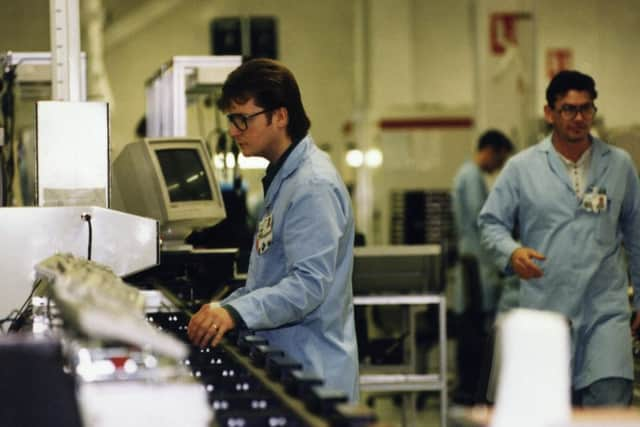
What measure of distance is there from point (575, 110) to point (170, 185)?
1.42 metres

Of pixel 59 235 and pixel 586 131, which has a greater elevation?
pixel 586 131

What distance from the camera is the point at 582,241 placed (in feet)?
13.7

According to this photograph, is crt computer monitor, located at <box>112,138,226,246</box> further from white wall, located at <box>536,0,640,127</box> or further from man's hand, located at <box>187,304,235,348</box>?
white wall, located at <box>536,0,640,127</box>

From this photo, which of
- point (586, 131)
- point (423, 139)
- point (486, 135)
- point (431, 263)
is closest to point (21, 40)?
point (423, 139)

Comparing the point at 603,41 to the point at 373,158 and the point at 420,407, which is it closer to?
the point at 373,158

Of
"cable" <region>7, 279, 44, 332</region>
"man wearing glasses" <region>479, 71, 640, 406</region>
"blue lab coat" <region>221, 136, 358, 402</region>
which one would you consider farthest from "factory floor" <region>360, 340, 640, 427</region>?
"cable" <region>7, 279, 44, 332</region>

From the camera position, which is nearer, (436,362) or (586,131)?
(586,131)

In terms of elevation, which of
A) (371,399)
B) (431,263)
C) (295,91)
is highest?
(295,91)

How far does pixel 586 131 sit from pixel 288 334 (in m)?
1.47

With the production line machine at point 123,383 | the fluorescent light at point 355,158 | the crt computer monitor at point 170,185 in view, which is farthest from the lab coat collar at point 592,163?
the fluorescent light at point 355,158

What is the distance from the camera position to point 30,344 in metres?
1.81

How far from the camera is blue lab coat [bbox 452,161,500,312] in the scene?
8.67 meters

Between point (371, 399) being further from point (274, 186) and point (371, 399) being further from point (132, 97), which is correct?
point (132, 97)

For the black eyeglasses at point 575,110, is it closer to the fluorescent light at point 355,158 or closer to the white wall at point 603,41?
the fluorescent light at point 355,158
